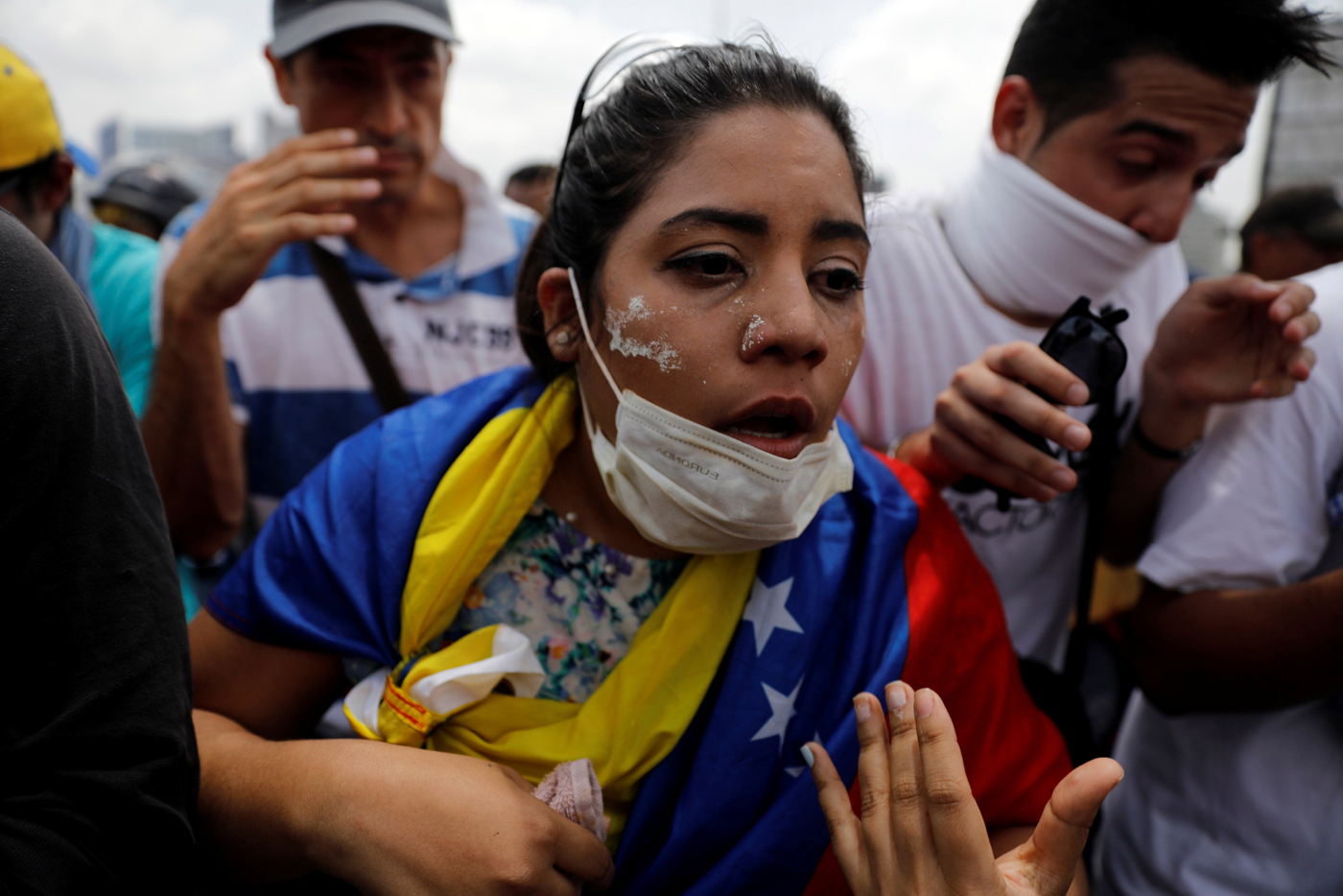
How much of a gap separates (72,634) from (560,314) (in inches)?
35.1

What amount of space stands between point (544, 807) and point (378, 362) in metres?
1.46

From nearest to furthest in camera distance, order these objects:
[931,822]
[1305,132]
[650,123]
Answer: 1. [931,822]
2. [650,123]
3. [1305,132]

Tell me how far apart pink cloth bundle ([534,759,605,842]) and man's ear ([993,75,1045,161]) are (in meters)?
1.67

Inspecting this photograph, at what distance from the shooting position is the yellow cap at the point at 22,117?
2.40m

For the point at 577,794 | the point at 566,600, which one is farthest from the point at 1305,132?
the point at 577,794

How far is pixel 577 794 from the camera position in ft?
4.40

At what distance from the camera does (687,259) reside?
1382mm

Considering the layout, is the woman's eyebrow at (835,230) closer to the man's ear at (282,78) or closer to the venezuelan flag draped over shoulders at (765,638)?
the venezuelan flag draped over shoulders at (765,638)

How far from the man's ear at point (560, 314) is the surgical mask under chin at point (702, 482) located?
0.08 m

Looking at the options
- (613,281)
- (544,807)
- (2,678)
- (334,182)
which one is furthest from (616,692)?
(334,182)

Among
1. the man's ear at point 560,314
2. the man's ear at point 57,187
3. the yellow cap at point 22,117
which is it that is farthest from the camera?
the man's ear at point 57,187

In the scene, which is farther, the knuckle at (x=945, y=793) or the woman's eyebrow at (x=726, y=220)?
the woman's eyebrow at (x=726, y=220)

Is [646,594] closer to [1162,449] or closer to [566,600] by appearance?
[566,600]

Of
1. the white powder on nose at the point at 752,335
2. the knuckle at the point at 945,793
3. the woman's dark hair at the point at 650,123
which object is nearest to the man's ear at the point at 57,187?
the woman's dark hair at the point at 650,123
